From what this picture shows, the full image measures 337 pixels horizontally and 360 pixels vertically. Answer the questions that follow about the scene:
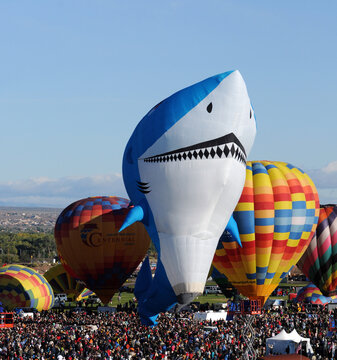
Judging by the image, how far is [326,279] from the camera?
157ft

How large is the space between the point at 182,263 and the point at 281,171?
1674 cm

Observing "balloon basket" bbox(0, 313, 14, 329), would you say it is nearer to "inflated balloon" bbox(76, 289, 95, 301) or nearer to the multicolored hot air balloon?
the multicolored hot air balloon

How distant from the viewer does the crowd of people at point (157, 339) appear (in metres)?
25.4

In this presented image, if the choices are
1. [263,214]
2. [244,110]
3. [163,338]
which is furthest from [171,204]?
[263,214]

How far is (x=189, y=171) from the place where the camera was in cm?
2434

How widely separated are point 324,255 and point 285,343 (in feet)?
71.3

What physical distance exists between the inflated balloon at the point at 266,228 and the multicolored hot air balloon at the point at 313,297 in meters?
6.29

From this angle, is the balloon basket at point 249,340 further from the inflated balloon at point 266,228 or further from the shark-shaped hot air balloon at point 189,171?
the inflated balloon at point 266,228

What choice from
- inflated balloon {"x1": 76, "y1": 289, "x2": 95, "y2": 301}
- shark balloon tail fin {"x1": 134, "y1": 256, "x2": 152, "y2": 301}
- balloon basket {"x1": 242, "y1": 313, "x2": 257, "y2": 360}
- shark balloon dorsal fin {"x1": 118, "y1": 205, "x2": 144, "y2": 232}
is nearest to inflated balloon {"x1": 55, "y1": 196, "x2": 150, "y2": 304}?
balloon basket {"x1": 242, "y1": 313, "x2": 257, "y2": 360}

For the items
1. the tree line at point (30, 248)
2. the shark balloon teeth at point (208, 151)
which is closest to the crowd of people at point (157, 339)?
the shark balloon teeth at point (208, 151)

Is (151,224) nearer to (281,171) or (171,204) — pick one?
(171,204)

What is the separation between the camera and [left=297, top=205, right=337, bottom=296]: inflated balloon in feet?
156

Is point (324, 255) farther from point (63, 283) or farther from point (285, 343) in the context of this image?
point (285, 343)

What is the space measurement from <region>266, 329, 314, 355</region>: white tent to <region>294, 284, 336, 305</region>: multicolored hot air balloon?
20030 millimetres
